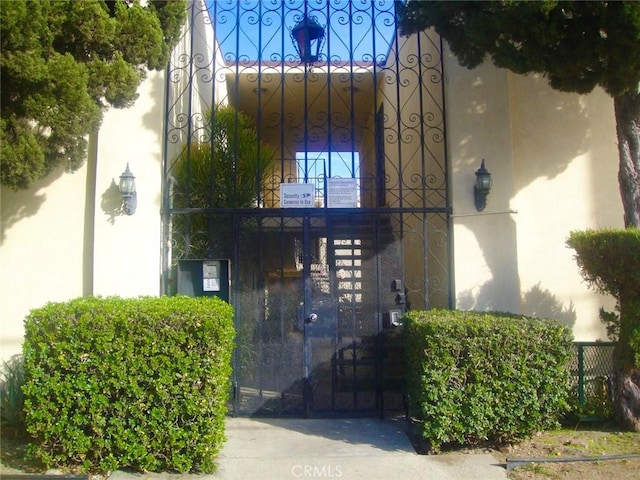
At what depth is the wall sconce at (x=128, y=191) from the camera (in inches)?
220

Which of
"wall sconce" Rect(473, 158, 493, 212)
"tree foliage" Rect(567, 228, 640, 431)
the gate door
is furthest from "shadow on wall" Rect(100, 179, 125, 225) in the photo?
"tree foliage" Rect(567, 228, 640, 431)

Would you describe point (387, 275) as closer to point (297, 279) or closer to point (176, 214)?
point (297, 279)

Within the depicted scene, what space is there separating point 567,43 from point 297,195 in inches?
120

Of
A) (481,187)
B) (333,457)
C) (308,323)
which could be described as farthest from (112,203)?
(481,187)

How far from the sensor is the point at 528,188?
19.9 feet

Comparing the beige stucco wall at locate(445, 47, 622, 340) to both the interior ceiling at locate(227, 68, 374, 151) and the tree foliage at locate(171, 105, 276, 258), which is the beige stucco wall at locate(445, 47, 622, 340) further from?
the interior ceiling at locate(227, 68, 374, 151)

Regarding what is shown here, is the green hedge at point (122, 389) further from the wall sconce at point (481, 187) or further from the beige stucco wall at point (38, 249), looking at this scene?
the wall sconce at point (481, 187)

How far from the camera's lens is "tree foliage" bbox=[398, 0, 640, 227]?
469 cm

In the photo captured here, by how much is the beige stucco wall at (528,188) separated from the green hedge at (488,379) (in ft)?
3.75

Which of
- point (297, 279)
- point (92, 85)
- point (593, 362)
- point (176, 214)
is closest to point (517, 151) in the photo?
point (593, 362)

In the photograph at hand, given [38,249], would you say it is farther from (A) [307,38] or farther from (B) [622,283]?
(B) [622,283]

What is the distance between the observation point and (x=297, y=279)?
19.7 ft

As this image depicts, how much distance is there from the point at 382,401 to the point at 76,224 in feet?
12.5

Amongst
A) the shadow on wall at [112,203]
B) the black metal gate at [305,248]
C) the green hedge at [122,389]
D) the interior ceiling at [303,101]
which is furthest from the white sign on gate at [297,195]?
the interior ceiling at [303,101]
